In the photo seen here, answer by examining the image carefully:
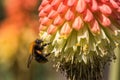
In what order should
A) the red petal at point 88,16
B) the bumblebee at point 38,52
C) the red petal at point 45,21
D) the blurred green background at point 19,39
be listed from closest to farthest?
the red petal at point 88,16, the red petal at point 45,21, the bumblebee at point 38,52, the blurred green background at point 19,39

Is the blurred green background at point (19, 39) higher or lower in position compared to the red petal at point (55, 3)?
lower

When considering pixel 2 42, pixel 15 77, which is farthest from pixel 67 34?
pixel 2 42

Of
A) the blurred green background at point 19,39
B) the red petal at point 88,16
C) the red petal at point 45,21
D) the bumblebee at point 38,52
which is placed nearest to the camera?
the red petal at point 88,16

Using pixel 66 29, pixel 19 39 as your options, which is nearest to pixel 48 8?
pixel 66 29

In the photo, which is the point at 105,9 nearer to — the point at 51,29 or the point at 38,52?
the point at 51,29

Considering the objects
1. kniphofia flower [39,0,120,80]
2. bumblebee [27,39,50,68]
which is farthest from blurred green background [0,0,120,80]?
kniphofia flower [39,0,120,80]

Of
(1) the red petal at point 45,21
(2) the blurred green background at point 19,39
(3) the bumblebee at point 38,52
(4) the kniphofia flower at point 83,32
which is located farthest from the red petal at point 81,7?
(2) the blurred green background at point 19,39

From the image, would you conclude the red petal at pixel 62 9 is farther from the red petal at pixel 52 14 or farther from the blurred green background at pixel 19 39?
the blurred green background at pixel 19 39

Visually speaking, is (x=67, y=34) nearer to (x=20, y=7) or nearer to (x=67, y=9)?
(x=67, y=9)
